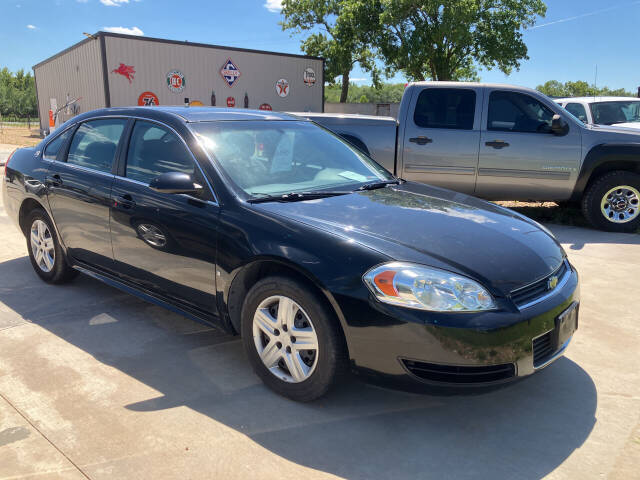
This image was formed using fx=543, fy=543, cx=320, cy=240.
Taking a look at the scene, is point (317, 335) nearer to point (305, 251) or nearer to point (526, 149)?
point (305, 251)

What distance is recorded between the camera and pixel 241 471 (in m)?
2.40

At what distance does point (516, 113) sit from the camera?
24.3ft

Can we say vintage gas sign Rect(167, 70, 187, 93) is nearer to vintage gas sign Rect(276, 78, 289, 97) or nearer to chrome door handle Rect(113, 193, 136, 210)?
vintage gas sign Rect(276, 78, 289, 97)

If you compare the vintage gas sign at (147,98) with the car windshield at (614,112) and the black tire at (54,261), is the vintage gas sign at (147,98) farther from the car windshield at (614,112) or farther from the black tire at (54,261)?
the black tire at (54,261)

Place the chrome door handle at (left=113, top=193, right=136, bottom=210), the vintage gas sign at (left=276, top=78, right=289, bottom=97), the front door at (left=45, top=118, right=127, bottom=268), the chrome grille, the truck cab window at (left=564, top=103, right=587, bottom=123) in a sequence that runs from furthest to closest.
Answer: the vintage gas sign at (left=276, top=78, right=289, bottom=97) < the truck cab window at (left=564, top=103, right=587, bottom=123) < the front door at (left=45, top=118, right=127, bottom=268) < the chrome door handle at (left=113, top=193, right=136, bottom=210) < the chrome grille

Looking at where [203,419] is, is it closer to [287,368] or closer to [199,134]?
[287,368]

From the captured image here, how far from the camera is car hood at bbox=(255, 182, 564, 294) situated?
2.69 metres

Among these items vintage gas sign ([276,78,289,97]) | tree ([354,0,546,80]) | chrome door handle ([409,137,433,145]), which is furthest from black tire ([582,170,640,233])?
tree ([354,0,546,80])

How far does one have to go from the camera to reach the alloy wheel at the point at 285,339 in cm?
281

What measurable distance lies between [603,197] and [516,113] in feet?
5.27

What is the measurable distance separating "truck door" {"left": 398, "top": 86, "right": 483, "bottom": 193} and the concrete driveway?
385cm

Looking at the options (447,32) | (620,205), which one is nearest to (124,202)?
(620,205)

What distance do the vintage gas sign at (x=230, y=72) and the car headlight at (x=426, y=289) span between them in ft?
67.0

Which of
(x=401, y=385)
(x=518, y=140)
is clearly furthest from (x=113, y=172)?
(x=518, y=140)
